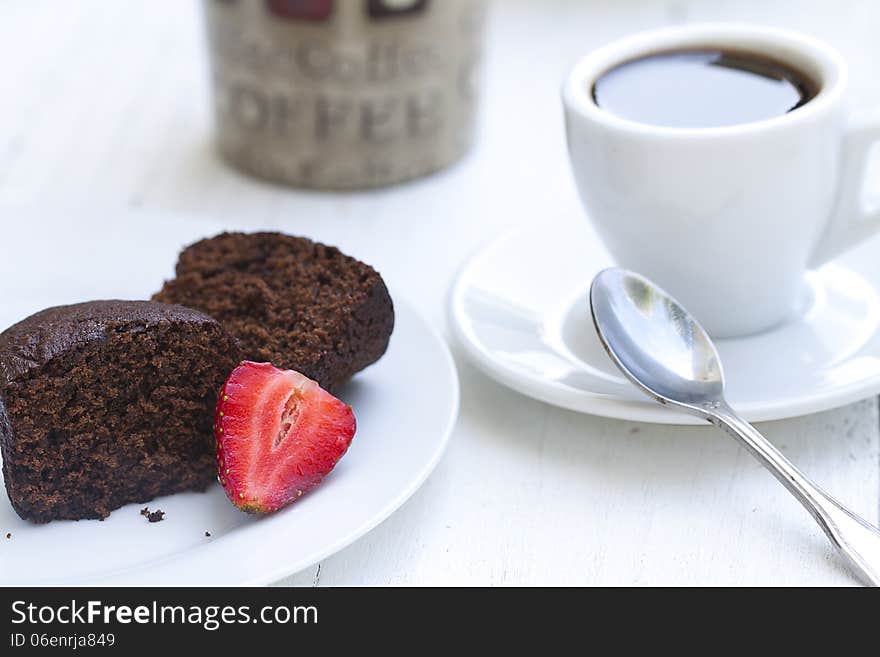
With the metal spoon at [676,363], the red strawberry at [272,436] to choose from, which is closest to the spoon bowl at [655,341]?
the metal spoon at [676,363]

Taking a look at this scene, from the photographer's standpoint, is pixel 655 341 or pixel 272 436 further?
pixel 655 341

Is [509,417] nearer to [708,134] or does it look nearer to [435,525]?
[435,525]

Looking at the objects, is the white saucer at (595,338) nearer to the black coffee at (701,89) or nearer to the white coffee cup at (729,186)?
the white coffee cup at (729,186)

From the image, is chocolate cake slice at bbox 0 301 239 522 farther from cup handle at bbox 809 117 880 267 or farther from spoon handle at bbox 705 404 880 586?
cup handle at bbox 809 117 880 267

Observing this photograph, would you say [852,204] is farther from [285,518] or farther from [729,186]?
[285,518]

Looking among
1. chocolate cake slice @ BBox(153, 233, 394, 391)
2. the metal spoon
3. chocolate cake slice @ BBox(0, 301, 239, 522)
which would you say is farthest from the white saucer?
chocolate cake slice @ BBox(0, 301, 239, 522)

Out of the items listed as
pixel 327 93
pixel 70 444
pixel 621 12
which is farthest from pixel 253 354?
pixel 621 12

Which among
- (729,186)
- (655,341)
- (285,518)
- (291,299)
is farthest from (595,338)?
(285,518)
